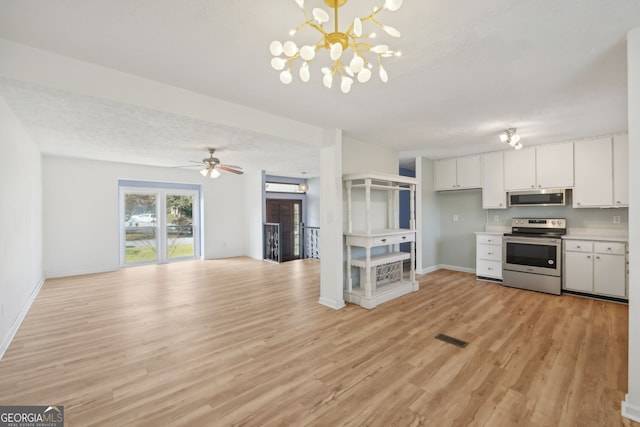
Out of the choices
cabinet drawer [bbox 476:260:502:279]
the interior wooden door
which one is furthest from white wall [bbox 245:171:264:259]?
cabinet drawer [bbox 476:260:502:279]

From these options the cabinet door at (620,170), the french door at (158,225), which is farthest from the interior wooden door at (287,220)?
the cabinet door at (620,170)

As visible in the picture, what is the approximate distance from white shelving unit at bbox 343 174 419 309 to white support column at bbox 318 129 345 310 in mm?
230

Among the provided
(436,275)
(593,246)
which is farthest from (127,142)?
(593,246)

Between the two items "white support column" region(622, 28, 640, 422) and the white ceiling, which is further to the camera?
"white support column" region(622, 28, 640, 422)

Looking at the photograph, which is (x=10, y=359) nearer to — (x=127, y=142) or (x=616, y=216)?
(x=127, y=142)

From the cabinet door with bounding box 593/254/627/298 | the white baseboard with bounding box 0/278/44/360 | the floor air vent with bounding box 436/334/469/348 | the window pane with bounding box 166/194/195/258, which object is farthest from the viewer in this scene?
the window pane with bounding box 166/194/195/258

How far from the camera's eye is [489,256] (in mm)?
5203

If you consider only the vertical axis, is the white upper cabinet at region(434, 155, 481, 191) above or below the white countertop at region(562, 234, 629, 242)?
above

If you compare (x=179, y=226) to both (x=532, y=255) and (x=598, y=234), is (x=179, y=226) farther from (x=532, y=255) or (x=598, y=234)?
(x=598, y=234)

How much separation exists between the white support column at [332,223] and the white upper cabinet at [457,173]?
3173mm

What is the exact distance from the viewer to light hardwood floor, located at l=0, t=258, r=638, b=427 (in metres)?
1.89

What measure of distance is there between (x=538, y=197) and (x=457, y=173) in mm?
1475

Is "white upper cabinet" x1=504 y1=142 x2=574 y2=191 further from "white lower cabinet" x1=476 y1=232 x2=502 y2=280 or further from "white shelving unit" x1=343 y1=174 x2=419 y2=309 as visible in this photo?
"white shelving unit" x1=343 y1=174 x2=419 y2=309

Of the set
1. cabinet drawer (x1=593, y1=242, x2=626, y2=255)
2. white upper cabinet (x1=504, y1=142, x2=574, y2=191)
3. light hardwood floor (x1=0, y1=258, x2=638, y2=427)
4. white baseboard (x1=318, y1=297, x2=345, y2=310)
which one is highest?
white upper cabinet (x1=504, y1=142, x2=574, y2=191)
